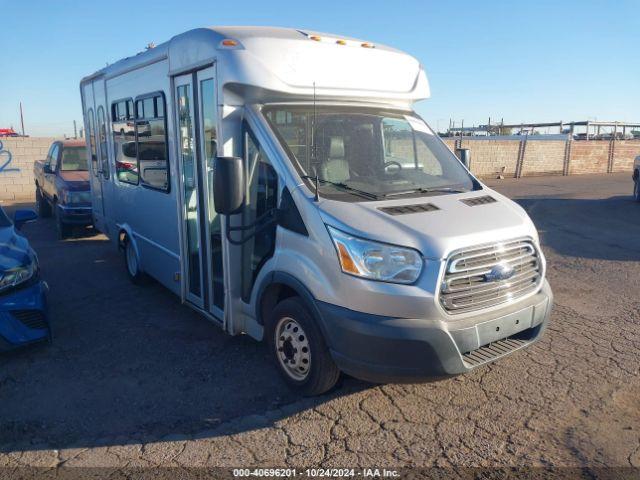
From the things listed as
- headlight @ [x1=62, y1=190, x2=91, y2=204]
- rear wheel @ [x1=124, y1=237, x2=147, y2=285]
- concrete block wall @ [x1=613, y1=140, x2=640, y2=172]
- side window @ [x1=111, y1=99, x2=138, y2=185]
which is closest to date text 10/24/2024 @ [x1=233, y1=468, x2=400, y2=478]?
rear wheel @ [x1=124, y1=237, x2=147, y2=285]

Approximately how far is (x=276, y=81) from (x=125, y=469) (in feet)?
9.52

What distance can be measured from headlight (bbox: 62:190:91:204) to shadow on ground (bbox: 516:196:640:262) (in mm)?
8391

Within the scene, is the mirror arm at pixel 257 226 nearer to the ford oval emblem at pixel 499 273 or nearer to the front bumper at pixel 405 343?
the front bumper at pixel 405 343

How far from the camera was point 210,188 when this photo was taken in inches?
181

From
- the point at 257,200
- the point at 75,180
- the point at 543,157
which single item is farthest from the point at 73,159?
the point at 543,157

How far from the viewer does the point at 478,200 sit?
4.06 meters

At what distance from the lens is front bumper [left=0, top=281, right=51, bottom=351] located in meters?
4.33

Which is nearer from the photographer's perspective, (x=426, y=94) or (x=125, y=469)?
(x=125, y=469)

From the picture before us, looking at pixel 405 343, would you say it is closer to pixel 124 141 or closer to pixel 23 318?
pixel 23 318

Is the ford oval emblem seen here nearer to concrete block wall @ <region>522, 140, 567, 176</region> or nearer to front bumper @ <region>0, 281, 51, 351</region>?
front bumper @ <region>0, 281, 51, 351</region>

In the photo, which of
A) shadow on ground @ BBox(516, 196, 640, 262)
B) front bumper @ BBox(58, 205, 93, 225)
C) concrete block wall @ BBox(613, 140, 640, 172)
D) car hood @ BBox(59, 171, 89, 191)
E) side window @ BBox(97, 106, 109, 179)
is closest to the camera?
side window @ BBox(97, 106, 109, 179)

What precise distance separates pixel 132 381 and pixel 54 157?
834 cm

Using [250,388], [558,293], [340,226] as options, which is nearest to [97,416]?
[250,388]

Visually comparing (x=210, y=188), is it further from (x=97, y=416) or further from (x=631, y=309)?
(x=631, y=309)
